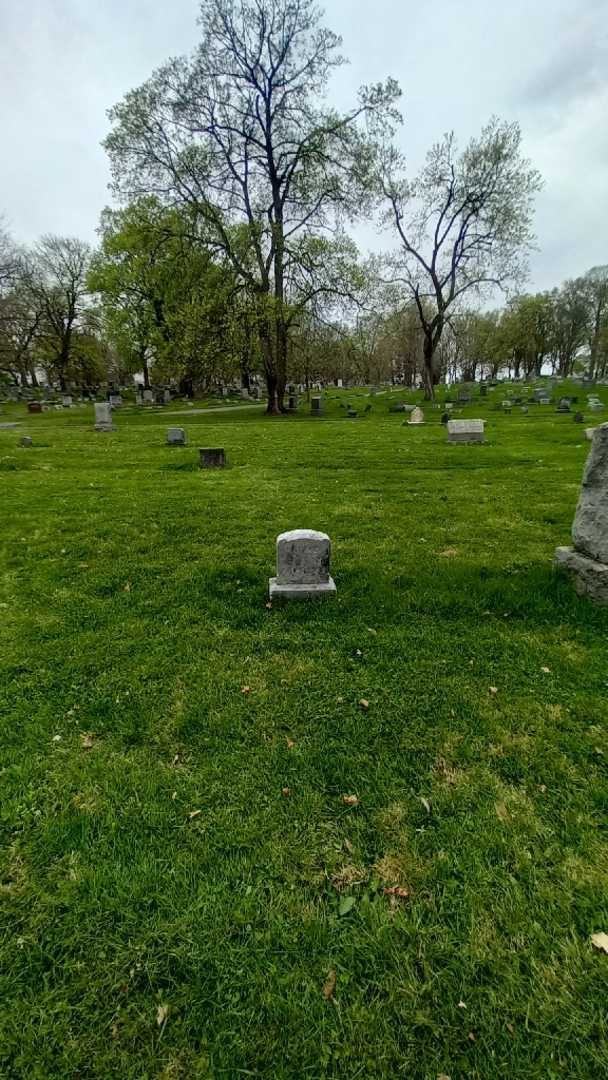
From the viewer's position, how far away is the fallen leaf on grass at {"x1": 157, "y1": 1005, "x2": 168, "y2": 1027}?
5.13 feet

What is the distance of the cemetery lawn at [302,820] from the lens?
154 cm

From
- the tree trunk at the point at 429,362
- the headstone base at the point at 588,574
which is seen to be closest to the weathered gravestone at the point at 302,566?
the headstone base at the point at 588,574

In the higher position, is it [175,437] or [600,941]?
[175,437]

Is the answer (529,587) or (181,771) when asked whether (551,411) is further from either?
(181,771)

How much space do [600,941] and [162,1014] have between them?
1.64m

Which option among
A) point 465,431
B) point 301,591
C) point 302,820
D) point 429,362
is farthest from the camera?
point 429,362

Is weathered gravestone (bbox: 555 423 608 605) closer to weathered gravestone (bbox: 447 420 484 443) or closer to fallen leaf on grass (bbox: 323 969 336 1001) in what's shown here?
fallen leaf on grass (bbox: 323 969 336 1001)

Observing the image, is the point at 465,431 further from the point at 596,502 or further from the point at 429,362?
the point at 429,362

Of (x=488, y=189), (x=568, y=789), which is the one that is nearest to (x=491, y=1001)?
(x=568, y=789)

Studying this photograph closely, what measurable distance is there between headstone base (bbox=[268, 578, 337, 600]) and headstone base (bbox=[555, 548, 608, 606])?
2283 millimetres

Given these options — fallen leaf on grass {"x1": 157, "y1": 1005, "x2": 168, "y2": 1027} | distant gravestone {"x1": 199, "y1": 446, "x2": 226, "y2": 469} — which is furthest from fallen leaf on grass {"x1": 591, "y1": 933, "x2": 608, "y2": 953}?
distant gravestone {"x1": 199, "y1": 446, "x2": 226, "y2": 469}

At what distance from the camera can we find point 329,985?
5.39ft

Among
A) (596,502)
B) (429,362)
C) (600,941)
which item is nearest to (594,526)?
(596,502)

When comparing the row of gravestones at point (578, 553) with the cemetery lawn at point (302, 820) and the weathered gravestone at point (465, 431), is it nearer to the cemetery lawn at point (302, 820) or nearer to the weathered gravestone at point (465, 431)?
the cemetery lawn at point (302, 820)
